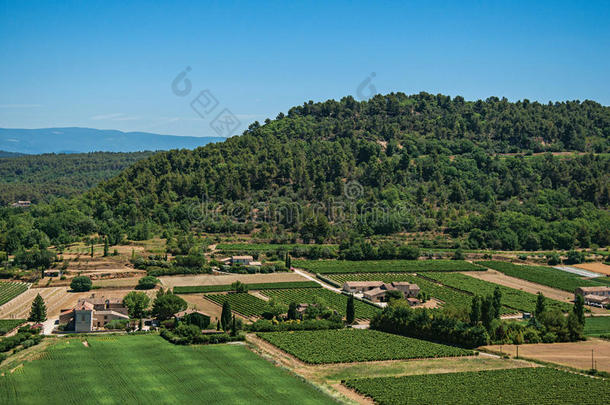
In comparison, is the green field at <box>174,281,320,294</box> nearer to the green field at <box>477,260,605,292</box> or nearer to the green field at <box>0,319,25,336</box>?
the green field at <box>0,319,25,336</box>

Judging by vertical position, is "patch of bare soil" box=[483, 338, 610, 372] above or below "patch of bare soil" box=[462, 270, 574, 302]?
below

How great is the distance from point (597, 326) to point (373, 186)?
5487 cm

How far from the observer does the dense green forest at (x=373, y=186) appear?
89.1 m

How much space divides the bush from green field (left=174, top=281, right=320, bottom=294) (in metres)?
7.83

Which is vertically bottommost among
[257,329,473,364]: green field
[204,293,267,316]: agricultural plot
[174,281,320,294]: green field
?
[257,329,473,364]: green field

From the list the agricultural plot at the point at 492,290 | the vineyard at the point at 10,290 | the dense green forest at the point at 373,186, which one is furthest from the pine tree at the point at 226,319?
the dense green forest at the point at 373,186

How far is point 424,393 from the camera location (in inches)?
1417

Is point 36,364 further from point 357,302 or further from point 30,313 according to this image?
point 357,302

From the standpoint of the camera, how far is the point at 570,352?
4478 cm

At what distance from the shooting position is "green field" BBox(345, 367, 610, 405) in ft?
115

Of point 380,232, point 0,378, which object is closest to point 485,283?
point 380,232

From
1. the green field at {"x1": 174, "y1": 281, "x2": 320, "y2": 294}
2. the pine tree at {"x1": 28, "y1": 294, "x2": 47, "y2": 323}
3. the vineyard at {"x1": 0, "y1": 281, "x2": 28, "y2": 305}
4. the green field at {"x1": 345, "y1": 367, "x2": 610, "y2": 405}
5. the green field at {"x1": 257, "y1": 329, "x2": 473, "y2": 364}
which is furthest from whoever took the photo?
the green field at {"x1": 174, "y1": 281, "x2": 320, "y2": 294}

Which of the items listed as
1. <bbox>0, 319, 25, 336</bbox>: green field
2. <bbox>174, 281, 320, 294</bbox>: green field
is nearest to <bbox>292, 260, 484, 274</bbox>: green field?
<bbox>174, 281, 320, 294</bbox>: green field

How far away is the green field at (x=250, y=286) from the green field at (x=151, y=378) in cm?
1757
